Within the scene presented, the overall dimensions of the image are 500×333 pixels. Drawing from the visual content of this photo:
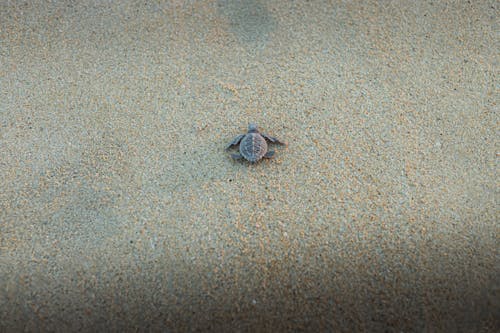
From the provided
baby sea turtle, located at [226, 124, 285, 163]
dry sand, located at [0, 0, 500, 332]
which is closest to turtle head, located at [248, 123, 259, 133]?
baby sea turtle, located at [226, 124, 285, 163]

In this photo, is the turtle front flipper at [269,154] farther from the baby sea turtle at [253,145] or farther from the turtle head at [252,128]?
the turtle head at [252,128]

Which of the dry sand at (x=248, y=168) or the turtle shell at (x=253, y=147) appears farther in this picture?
the turtle shell at (x=253, y=147)

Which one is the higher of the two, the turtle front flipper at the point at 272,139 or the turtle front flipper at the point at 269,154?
the turtle front flipper at the point at 272,139

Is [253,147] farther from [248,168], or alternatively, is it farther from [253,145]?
[248,168]

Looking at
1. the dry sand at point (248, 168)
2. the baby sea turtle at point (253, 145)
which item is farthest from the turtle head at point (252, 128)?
the dry sand at point (248, 168)

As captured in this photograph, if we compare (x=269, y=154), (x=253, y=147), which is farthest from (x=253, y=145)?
(x=269, y=154)

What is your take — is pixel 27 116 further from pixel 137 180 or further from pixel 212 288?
pixel 212 288

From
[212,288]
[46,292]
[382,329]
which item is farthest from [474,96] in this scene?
[46,292]
